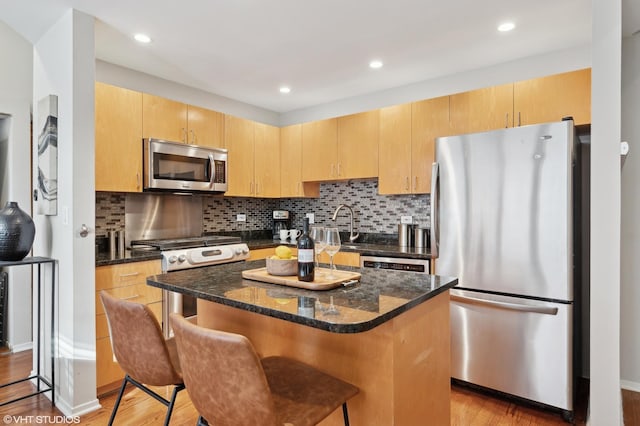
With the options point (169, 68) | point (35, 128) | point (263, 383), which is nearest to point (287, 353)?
point (263, 383)

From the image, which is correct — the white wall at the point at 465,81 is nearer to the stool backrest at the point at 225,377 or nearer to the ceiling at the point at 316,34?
the ceiling at the point at 316,34

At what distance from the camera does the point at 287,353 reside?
165 cm

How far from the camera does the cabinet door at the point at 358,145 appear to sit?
3.48 metres

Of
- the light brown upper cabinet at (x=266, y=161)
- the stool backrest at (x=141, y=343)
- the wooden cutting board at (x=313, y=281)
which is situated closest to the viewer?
the stool backrest at (x=141, y=343)

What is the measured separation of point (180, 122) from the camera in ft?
10.8

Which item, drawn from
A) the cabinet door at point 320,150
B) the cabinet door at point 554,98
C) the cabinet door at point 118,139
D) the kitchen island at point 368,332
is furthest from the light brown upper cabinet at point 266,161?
the cabinet door at point 554,98

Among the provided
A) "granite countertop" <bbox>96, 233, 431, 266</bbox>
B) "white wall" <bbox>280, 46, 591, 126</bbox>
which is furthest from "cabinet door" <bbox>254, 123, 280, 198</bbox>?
"granite countertop" <bbox>96, 233, 431, 266</bbox>

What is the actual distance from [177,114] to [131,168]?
25.8 inches

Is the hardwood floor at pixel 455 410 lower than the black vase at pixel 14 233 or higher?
lower

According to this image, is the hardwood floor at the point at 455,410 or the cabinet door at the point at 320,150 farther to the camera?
the cabinet door at the point at 320,150

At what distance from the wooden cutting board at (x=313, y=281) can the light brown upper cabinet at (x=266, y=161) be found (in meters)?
2.27

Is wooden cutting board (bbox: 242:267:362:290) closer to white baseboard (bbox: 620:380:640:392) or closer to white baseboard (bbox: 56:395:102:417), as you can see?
white baseboard (bbox: 56:395:102:417)

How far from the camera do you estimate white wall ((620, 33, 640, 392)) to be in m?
2.43

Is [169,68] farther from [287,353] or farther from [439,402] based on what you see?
[439,402]
